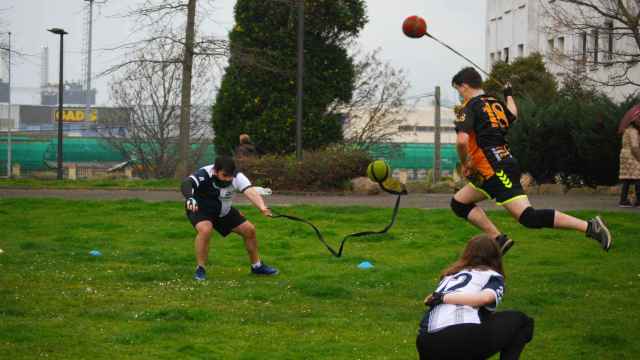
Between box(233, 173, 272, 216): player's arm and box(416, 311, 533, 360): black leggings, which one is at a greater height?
box(233, 173, 272, 216): player's arm

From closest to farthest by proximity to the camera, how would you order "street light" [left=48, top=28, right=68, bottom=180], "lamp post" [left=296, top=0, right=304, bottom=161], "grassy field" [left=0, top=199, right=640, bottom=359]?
"grassy field" [left=0, top=199, right=640, bottom=359], "lamp post" [left=296, top=0, right=304, bottom=161], "street light" [left=48, top=28, right=68, bottom=180]

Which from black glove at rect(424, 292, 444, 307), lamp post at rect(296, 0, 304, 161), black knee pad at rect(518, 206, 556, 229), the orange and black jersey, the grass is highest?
lamp post at rect(296, 0, 304, 161)

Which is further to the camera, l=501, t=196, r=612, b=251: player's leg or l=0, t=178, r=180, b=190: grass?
l=0, t=178, r=180, b=190: grass

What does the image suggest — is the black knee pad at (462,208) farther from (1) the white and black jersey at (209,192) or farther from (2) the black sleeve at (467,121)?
(1) the white and black jersey at (209,192)

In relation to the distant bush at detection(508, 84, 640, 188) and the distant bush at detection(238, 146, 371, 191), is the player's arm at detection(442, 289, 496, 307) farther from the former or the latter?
the distant bush at detection(508, 84, 640, 188)

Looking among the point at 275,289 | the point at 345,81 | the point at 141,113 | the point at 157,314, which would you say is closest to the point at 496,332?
the point at 157,314

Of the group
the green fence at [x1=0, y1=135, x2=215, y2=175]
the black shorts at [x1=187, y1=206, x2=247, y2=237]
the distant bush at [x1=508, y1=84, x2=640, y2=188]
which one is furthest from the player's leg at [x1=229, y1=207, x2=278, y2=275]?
the green fence at [x1=0, y1=135, x2=215, y2=175]

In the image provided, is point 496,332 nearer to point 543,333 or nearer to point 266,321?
point 543,333

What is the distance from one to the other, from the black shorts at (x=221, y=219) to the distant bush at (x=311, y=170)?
39.6 feet

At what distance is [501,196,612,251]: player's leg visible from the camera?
32.0 ft

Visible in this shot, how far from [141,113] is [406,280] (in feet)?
94.3

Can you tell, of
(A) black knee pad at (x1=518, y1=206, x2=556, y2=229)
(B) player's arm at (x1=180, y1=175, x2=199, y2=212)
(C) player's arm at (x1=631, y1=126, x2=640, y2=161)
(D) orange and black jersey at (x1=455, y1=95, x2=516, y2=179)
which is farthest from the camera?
(C) player's arm at (x1=631, y1=126, x2=640, y2=161)

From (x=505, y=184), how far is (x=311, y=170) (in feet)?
46.9

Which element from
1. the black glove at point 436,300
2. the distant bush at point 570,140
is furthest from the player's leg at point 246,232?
the distant bush at point 570,140
